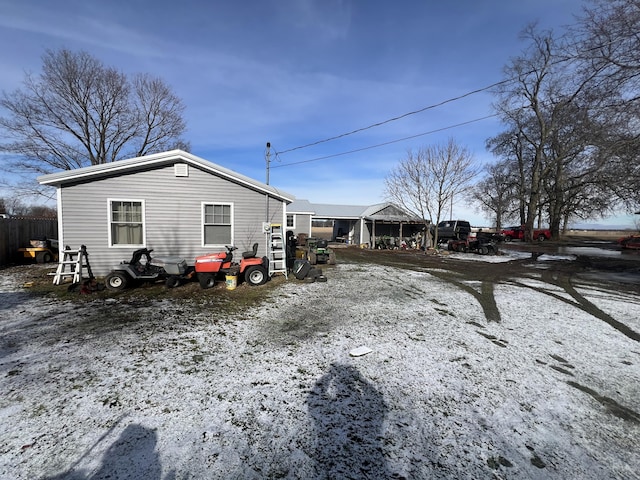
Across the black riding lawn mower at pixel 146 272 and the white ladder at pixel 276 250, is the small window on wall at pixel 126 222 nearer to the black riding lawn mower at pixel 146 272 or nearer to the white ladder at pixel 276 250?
the black riding lawn mower at pixel 146 272

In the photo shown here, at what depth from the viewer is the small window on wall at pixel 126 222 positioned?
8070mm

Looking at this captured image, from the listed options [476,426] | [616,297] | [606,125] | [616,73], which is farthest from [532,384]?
[616,73]

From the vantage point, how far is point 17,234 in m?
12.0

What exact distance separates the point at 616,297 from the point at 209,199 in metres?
11.6

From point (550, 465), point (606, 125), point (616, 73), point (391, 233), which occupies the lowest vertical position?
point (550, 465)

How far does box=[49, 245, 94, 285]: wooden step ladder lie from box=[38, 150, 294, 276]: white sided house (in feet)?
1.38

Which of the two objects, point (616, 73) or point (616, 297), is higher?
point (616, 73)

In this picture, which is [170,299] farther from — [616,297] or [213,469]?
[616,297]

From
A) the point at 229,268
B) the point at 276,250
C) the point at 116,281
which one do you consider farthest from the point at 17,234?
the point at 276,250

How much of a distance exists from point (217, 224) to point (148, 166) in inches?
99.6

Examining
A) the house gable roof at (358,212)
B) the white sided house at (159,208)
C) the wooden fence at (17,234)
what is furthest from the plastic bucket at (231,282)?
the house gable roof at (358,212)

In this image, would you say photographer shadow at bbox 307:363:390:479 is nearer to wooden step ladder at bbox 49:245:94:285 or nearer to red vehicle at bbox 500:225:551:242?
wooden step ladder at bbox 49:245:94:285

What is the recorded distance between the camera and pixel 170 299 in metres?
6.31

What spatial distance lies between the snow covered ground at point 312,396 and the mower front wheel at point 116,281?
1403mm
